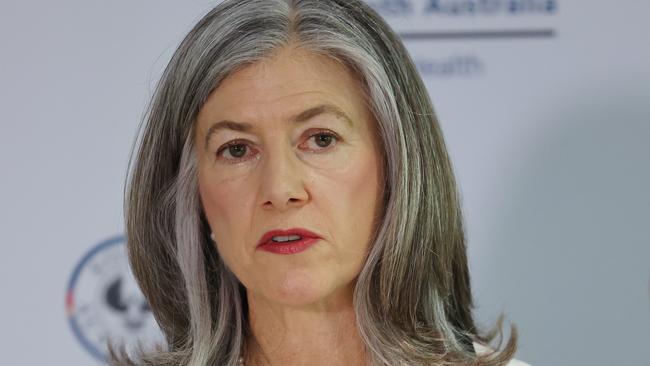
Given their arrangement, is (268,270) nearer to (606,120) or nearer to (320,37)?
(320,37)

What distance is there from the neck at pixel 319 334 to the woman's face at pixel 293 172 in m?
0.03

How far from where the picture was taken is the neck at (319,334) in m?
1.75

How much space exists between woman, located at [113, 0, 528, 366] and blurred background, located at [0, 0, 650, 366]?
533mm

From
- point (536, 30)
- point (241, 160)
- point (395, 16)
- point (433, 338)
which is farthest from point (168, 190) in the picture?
point (536, 30)

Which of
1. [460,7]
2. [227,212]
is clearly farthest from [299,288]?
[460,7]

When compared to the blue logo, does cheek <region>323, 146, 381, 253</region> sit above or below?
below

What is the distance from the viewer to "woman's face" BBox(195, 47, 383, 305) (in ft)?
5.41

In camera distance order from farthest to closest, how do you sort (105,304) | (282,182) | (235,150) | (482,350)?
(105,304) < (482,350) < (235,150) < (282,182)

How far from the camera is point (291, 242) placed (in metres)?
1.65

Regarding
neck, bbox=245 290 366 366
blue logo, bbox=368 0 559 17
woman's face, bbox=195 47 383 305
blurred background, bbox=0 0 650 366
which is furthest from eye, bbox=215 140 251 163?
blue logo, bbox=368 0 559 17

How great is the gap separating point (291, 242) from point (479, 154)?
2.84 ft

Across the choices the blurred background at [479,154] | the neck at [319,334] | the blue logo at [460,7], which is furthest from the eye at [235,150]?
the blue logo at [460,7]

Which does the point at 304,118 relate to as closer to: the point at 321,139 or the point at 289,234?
the point at 321,139

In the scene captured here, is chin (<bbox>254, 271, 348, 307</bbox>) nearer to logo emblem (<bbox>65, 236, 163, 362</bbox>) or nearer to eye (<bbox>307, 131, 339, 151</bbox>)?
eye (<bbox>307, 131, 339, 151</bbox>)
